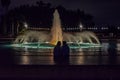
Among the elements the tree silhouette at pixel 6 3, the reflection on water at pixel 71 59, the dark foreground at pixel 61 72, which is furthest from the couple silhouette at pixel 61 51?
the tree silhouette at pixel 6 3

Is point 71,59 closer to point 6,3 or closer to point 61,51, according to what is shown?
point 61,51

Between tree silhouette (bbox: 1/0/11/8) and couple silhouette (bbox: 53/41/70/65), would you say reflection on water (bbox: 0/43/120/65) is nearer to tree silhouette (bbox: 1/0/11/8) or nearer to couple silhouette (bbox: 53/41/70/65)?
couple silhouette (bbox: 53/41/70/65)

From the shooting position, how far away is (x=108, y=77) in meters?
16.5

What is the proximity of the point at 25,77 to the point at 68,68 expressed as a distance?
203 centimetres

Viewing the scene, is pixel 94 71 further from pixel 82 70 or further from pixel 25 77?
pixel 25 77

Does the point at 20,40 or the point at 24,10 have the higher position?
the point at 24,10

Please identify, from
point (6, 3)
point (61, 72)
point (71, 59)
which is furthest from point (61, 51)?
point (6, 3)

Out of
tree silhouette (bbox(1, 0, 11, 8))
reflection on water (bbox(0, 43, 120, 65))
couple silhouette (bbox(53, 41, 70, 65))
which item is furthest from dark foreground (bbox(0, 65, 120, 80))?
tree silhouette (bbox(1, 0, 11, 8))

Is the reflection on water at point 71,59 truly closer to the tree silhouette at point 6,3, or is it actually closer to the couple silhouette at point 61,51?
the couple silhouette at point 61,51

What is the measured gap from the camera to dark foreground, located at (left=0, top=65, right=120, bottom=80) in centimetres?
1655

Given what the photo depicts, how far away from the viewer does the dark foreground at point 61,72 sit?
1655 centimetres

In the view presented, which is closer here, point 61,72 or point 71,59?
point 61,72

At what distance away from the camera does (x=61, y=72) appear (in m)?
17.3

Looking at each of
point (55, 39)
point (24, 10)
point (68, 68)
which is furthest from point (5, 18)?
point (68, 68)
